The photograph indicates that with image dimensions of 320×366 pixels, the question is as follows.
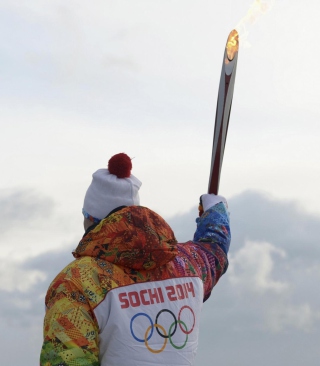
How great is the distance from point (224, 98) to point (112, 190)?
7.72 ft

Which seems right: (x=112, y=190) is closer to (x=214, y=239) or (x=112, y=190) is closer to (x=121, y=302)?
(x=121, y=302)

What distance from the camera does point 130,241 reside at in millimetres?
5004

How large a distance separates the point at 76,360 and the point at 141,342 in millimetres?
498

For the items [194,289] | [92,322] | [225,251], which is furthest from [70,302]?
[225,251]

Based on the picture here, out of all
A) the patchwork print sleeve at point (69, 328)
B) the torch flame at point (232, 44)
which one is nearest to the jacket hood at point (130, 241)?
the patchwork print sleeve at point (69, 328)

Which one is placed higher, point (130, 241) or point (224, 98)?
point (224, 98)

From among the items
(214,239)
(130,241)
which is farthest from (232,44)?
(130,241)

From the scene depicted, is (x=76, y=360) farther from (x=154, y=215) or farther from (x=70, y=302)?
(x=154, y=215)

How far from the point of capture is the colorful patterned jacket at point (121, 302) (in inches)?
192

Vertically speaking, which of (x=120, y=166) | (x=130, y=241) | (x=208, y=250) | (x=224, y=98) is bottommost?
(x=130, y=241)

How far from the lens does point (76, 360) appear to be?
482 centimetres

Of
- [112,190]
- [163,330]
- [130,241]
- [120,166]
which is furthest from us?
[120,166]

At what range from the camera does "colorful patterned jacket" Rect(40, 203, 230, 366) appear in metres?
4.88

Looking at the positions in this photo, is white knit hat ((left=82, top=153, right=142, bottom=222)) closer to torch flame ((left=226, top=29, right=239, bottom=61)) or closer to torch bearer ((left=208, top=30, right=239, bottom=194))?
torch bearer ((left=208, top=30, right=239, bottom=194))
